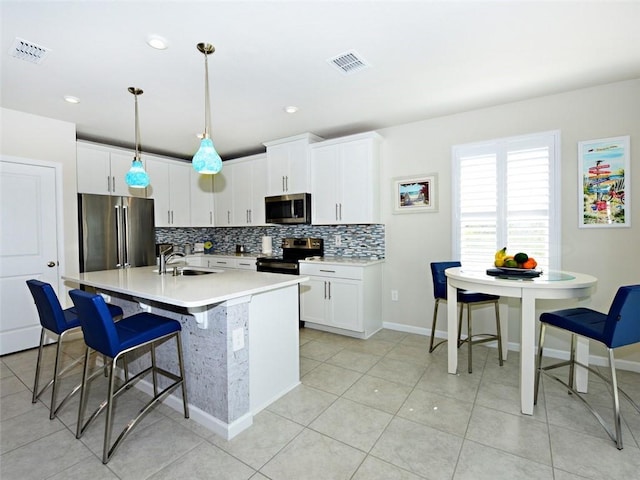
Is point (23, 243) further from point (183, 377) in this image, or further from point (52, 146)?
point (183, 377)

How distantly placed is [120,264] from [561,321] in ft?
15.1

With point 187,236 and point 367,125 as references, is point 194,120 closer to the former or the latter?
point 367,125

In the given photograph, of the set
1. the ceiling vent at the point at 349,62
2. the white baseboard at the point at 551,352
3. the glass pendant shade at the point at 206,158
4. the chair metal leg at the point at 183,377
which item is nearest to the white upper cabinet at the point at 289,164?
the ceiling vent at the point at 349,62

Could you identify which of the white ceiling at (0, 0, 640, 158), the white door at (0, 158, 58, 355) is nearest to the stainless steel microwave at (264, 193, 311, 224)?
the white ceiling at (0, 0, 640, 158)

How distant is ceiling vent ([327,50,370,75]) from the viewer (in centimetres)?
228

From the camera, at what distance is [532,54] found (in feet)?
7.44

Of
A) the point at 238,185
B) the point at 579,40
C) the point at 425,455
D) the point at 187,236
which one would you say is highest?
the point at 579,40

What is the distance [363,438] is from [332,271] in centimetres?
203

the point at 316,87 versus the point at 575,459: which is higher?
the point at 316,87

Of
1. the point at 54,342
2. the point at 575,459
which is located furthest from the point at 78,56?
the point at 575,459

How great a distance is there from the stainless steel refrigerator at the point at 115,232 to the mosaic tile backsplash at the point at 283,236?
0.78 metres

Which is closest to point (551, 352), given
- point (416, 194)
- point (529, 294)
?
point (529, 294)

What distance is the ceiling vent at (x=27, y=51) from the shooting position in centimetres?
209

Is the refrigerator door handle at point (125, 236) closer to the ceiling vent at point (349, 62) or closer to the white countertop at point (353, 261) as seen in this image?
the white countertop at point (353, 261)
